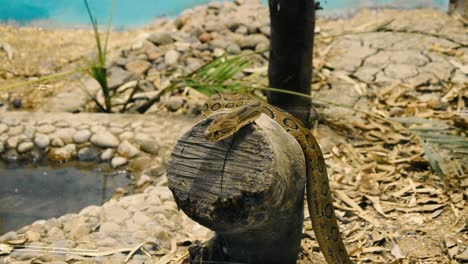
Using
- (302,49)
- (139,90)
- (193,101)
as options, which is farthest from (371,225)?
(139,90)

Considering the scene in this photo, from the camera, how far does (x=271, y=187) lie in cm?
320

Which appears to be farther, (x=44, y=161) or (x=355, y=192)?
(x=44, y=161)

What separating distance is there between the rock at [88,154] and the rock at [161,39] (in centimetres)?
242

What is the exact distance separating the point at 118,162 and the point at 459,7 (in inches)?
202

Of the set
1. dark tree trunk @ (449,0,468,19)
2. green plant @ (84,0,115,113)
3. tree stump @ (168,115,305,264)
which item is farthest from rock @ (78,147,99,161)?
dark tree trunk @ (449,0,468,19)

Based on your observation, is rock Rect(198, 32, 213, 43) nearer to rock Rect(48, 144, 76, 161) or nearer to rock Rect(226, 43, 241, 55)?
rock Rect(226, 43, 241, 55)

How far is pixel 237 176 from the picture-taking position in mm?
3203

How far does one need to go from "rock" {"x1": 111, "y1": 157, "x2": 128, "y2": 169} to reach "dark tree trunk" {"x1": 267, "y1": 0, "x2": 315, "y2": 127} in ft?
4.88

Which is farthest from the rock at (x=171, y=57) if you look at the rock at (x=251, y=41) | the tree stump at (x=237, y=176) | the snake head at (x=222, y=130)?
the snake head at (x=222, y=130)

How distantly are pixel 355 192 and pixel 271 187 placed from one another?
86.7 inches

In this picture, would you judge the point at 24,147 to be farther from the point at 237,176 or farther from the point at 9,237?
the point at 237,176

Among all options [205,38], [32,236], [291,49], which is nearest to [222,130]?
[32,236]

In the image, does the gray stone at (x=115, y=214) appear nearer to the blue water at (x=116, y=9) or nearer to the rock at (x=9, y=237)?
the rock at (x=9, y=237)

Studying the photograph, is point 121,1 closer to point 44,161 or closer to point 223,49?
point 223,49
